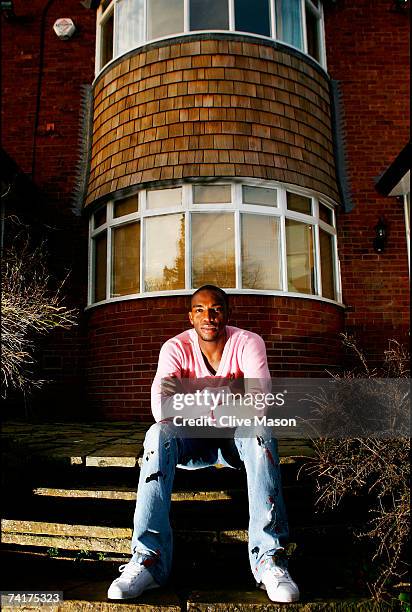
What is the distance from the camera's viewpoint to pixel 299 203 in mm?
6125

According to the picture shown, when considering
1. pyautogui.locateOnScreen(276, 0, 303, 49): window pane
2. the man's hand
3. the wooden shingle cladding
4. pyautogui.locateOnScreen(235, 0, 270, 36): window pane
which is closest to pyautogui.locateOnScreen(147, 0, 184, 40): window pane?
the wooden shingle cladding

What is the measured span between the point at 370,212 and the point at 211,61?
279 cm

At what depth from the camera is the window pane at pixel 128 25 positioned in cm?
645

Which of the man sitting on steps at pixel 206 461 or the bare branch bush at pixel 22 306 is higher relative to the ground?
the bare branch bush at pixel 22 306

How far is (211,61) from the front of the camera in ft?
19.4

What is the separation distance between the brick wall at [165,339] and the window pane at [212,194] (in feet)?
3.86

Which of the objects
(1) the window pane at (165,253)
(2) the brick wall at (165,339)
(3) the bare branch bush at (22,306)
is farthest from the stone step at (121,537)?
(1) the window pane at (165,253)

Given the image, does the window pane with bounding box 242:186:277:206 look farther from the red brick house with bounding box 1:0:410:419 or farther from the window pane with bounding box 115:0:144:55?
the window pane with bounding box 115:0:144:55

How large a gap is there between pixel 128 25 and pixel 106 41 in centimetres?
65

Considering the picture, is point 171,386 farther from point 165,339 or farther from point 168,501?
point 165,339

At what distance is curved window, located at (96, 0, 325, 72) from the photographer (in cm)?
616

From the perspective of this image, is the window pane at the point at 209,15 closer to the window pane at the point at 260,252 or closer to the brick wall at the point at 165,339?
the window pane at the point at 260,252

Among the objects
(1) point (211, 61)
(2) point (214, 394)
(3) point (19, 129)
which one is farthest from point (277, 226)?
(3) point (19, 129)

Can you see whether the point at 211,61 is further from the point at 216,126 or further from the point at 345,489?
the point at 345,489
